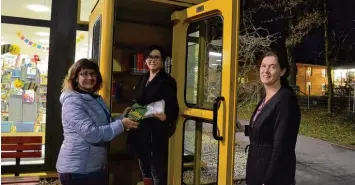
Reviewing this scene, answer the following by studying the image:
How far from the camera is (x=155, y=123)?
3184mm

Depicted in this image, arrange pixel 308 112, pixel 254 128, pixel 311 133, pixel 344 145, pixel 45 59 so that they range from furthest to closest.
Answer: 1. pixel 308 112
2. pixel 311 133
3. pixel 344 145
4. pixel 45 59
5. pixel 254 128

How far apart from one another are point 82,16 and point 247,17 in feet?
16.8

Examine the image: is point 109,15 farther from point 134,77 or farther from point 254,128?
point 254,128

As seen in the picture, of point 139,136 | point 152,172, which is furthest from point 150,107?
point 152,172

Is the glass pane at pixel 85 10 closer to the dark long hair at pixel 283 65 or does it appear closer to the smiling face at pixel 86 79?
the smiling face at pixel 86 79

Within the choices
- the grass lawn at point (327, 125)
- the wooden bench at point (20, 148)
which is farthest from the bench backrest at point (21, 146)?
the grass lawn at point (327, 125)

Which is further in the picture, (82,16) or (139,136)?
(82,16)

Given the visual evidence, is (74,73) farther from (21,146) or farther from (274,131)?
(21,146)

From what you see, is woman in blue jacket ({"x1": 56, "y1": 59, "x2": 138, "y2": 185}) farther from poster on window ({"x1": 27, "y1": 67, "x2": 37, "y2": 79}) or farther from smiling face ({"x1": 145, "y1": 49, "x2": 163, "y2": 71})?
poster on window ({"x1": 27, "y1": 67, "x2": 37, "y2": 79})

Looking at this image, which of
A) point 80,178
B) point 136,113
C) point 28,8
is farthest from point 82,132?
point 28,8

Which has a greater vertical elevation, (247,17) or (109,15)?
(247,17)

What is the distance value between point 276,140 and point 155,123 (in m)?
1.39

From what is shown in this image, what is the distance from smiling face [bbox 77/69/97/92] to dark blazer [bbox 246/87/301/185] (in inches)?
46.8

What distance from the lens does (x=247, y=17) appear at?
8.67m
